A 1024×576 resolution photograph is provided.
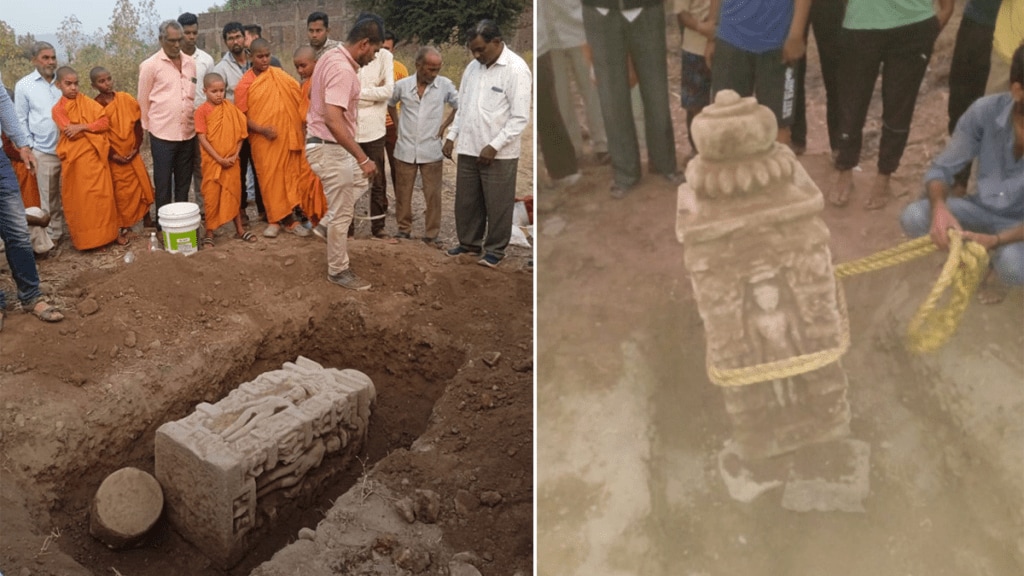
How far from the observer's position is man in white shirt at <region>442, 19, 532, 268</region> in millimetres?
4809

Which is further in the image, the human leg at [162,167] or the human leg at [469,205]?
the human leg at [162,167]

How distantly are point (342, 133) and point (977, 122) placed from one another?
3.66 m

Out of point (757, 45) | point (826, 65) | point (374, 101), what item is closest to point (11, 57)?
point (374, 101)

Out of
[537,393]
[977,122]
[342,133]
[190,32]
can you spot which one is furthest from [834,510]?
[190,32]

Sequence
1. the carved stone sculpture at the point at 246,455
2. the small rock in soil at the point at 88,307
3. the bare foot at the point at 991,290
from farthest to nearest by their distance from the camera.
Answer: the small rock in soil at the point at 88,307 < the carved stone sculpture at the point at 246,455 < the bare foot at the point at 991,290

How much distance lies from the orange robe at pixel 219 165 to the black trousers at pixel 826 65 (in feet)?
16.1

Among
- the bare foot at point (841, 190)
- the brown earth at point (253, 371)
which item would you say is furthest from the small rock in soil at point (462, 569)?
the bare foot at point (841, 190)

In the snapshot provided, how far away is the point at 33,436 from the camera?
155 inches

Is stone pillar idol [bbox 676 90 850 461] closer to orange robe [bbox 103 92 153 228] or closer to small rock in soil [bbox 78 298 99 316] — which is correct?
small rock in soil [bbox 78 298 99 316]

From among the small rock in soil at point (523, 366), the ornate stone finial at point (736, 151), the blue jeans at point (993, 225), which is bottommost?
the small rock in soil at point (523, 366)

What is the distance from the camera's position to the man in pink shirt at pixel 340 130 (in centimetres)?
481

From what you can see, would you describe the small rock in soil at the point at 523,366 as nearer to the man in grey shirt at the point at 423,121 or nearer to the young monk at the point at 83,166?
the man in grey shirt at the point at 423,121

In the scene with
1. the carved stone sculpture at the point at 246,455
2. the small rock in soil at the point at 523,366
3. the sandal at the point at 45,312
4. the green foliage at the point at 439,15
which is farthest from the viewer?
the green foliage at the point at 439,15

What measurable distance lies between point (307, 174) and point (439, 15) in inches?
264
